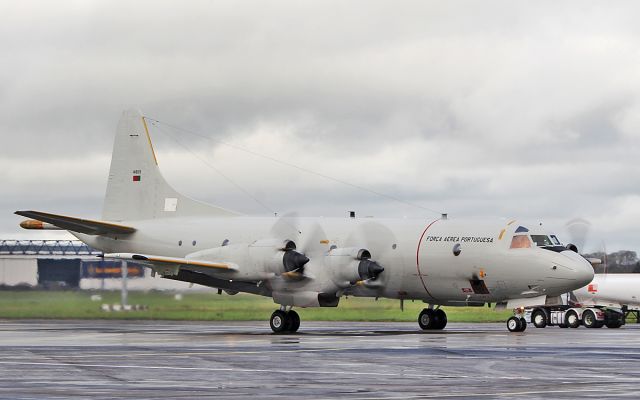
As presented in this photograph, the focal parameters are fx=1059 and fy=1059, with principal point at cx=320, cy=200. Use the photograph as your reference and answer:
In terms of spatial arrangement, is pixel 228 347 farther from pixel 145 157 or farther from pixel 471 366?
pixel 145 157

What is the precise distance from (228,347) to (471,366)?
9.71 m

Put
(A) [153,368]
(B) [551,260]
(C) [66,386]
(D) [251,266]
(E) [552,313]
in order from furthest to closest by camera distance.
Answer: (E) [552,313], (D) [251,266], (B) [551,260], (A) [153,368], (C) [66,386]

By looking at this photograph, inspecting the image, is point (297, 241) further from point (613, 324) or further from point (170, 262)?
point (613, 324)

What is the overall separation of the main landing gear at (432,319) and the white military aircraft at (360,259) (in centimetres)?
4

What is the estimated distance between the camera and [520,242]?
4031 centimetres

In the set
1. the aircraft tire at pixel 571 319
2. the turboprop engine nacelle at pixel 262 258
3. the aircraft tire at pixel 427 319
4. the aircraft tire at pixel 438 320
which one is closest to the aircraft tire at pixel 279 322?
the turboprop engine nacelle at pixel 262 258

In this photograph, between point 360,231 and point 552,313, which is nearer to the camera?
point 360,231

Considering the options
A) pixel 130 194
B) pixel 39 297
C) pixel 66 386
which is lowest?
pixel 66 386

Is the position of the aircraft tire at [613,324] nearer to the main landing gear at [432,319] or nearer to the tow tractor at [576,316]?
the tow tractor at [576,316]

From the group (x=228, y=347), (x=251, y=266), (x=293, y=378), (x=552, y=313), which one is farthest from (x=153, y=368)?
(x=552, y=313)

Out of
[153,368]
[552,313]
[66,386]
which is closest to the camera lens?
[66,386]

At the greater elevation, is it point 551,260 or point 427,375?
point 551,260

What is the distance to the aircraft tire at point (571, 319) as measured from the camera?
5703 centimetres

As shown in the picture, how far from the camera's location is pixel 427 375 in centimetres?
2108
